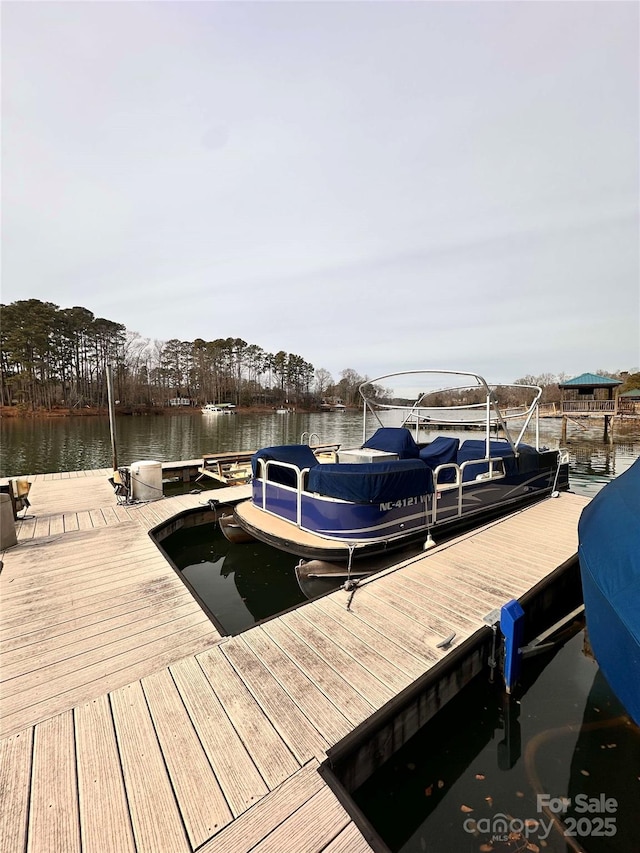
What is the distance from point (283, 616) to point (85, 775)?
1889 millimetres

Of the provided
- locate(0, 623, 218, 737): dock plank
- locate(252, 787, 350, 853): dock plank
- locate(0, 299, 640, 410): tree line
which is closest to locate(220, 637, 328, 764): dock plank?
locate(252, 787, 350, 853): dock plank

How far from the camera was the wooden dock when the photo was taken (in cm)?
175

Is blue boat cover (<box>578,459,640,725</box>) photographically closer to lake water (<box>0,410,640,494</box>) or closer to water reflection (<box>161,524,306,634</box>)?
water reflection (<box>161,524,306,634</box>)

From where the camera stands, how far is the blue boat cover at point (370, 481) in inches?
182

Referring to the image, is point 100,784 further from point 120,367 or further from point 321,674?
point 120,367

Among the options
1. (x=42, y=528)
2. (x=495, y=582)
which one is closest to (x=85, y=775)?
(x=495, y=582)

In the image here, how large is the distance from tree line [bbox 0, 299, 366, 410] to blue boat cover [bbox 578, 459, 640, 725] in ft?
165

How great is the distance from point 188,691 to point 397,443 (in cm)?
491

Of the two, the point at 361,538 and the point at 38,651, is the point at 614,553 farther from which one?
the point at 38,651

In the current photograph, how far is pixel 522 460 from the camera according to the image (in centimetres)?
732

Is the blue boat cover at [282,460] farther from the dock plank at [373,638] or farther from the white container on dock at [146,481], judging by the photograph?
the white container on dock at [146,481]

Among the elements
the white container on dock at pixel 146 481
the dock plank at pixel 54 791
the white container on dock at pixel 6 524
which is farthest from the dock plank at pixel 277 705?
the white container on dock at pixel 146 481

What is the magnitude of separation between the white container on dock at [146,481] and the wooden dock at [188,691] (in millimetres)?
2795

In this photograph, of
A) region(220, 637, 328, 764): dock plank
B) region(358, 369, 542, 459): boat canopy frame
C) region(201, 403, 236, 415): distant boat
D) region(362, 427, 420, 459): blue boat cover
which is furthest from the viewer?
region(201, 403, 236, 415): distant boat
